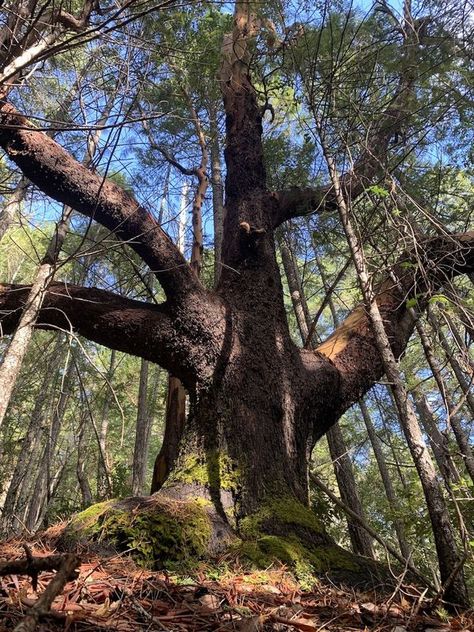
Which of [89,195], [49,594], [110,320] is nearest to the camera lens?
[49,594]

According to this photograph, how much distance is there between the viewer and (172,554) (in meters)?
2.62

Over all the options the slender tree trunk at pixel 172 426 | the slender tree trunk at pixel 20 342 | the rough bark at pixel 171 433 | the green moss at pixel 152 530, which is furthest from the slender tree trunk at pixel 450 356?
the slender tree trunk at pixel 20 342

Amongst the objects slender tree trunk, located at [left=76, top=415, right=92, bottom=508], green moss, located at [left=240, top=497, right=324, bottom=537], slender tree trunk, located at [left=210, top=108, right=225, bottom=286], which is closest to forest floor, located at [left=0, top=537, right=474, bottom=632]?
green moss, located at [left=240, top=497, right=324, bottom=537]

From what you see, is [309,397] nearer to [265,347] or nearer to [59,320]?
[265,347]

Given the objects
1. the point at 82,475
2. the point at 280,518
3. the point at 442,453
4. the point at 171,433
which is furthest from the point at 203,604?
the point at 82,475

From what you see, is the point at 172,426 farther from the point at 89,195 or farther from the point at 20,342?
the point at 89,195

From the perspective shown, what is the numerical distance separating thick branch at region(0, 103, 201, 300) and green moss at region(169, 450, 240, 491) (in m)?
1.50

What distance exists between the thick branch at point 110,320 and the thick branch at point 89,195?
370 mm

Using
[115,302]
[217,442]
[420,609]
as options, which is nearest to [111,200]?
[115,302]

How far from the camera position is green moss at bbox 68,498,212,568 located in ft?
8.51

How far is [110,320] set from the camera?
3846 millimetres

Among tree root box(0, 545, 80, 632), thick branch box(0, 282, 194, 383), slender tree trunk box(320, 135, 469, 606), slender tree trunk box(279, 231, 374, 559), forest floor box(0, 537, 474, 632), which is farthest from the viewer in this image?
slender tree trunk box(279, 231, 374, 559)

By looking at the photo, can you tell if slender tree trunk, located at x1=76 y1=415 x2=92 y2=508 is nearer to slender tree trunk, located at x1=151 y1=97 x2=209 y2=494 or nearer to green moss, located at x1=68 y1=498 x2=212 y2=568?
slender tree trunk, located at x1=151 y1=97 x2=209 y2=494

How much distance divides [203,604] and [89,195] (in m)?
3.17
